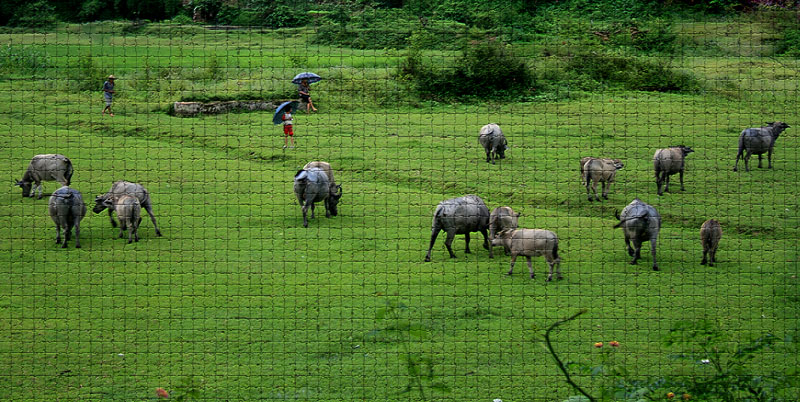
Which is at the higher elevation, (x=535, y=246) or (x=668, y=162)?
(x=668, y=162)

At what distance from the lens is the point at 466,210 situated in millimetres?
11492

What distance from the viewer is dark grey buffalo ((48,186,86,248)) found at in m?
11.7

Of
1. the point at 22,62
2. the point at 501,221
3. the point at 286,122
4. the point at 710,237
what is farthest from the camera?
the point at 22,62

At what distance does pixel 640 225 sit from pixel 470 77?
11.6m

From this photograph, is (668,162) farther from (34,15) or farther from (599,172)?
(34,15)

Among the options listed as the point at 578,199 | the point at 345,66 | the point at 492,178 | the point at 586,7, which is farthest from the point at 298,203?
the point at 586,7

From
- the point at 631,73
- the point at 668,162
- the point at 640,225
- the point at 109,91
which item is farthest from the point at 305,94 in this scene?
the point at 640,225

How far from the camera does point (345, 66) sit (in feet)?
76.1

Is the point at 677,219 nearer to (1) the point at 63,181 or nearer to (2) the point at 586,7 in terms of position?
(1) the point at 63,181

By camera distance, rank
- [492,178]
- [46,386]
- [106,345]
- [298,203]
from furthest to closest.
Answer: [492,178] < [298,203] < [106,345] < [46,386]

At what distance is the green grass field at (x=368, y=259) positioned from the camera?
8102 mm

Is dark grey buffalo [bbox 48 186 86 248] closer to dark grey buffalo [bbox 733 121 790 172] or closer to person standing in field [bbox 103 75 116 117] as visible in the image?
person standing in field [bbox 103 75 116 117]

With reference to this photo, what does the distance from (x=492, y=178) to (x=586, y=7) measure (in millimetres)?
16056

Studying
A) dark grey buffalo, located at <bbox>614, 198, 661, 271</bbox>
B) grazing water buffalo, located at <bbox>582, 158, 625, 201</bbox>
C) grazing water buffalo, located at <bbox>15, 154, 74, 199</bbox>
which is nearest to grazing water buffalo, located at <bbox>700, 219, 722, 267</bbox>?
dark grey buffalo, located at <bbox>614, 198, 661, 271</bbox>
